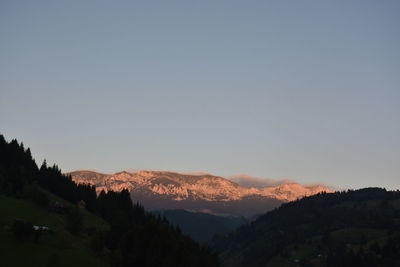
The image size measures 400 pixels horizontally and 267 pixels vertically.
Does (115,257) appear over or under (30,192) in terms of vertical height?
under

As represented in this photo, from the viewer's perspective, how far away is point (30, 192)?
189625mm

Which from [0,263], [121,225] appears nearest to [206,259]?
[121,225]

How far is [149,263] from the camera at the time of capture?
404 ft

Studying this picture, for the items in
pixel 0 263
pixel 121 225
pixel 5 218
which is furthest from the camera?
pixel 121 225

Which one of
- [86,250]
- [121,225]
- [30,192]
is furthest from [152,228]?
→ [30,192]

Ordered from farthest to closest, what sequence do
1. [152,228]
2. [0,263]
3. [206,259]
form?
[206,259] → [152,228] → [0,263]

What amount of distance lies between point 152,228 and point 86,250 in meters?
18.9

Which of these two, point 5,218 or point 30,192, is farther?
point 30,192

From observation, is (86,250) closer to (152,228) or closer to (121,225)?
(152,228)

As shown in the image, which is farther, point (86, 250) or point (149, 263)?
point (86, 250)

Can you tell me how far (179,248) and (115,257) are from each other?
18029mm

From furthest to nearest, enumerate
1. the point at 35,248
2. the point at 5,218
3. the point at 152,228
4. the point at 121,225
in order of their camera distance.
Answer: the point at 121,225 < the point at 5,218 < the point at 152,228 < the point at 35,248

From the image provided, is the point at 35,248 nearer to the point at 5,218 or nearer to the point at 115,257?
the point at 115,257

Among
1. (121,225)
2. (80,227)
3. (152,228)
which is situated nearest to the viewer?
(152,228)
